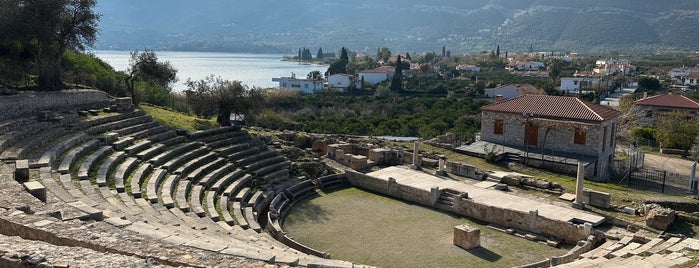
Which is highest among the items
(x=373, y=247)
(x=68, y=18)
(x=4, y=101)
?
(x=68, y=18)

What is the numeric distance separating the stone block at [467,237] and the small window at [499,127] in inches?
605

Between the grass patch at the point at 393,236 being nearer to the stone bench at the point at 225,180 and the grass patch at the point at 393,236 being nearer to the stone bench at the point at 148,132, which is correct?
the stone bench at the point at 225,180

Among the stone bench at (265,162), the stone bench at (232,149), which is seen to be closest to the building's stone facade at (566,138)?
the stone bench at (265,162)

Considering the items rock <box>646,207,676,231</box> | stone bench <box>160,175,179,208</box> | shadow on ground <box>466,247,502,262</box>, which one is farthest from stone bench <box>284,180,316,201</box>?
rock <box>646,207,676,231</box>

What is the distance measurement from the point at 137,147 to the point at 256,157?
6.02 m

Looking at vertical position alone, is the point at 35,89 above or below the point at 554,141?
above

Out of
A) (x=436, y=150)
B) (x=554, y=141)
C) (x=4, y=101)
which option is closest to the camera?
(x=4, y=101)

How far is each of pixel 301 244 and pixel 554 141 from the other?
18.3 m

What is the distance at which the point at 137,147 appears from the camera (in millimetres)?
21594

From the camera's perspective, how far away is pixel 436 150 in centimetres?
3281

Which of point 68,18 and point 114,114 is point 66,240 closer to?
point 114,114

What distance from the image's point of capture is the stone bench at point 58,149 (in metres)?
16.4

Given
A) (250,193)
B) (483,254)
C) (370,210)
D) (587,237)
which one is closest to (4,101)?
(250,193)

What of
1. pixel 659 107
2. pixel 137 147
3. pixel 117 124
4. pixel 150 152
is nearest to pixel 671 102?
pixel 659 107
